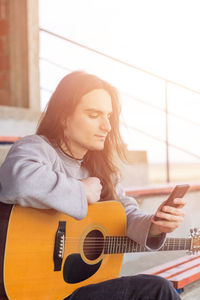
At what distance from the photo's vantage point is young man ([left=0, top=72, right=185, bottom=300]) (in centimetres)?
113

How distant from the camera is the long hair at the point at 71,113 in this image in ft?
4.65

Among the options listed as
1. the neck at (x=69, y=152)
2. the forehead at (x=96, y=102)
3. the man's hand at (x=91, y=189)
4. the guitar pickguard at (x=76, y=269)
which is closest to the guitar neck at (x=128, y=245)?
the guitar pickguard at (x=76, y=269)

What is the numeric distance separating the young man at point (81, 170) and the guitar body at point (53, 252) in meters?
0.06

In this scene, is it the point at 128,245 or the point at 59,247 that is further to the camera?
the point at 128,245

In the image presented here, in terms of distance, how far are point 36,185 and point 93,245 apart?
0.41 m

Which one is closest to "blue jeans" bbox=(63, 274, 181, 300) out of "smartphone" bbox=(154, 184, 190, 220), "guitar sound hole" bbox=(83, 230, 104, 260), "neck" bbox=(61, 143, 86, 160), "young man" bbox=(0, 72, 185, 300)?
"young man" bbox=(0, 72, 185, 300)

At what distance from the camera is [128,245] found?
1467mm

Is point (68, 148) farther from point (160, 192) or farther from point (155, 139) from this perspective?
point (155, 139)

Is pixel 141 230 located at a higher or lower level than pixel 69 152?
lower

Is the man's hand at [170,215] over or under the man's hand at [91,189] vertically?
under

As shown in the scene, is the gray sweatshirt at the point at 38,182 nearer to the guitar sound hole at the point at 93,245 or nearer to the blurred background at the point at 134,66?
the guitar sound hole at the point at 93,245

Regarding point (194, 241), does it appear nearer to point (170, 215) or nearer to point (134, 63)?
point (170, 215)

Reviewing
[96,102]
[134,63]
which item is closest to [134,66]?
[134,63]

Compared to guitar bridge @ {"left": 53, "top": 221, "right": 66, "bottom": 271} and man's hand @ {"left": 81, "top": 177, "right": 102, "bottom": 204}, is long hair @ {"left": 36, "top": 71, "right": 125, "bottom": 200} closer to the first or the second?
man's hand @ {"left": 81, "top": 177, "right": 102, "bottom": 204}
